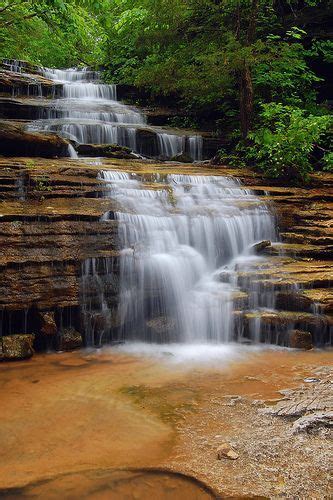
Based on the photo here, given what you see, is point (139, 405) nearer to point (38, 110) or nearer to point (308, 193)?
point (308, 193)

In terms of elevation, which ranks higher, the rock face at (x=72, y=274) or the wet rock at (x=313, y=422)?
the rock face at (x=72, y=274)

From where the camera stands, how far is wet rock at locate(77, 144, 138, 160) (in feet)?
39.3

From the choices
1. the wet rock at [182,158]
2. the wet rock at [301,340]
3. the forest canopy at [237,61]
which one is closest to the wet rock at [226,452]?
the wet rock at [301,340]

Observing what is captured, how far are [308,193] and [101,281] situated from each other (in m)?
5.85

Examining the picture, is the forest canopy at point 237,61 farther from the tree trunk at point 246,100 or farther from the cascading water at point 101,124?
the cascading water at point 101,124

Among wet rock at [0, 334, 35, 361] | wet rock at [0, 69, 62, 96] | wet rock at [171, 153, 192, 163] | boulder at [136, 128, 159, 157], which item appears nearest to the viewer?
wet rock at [0, 334, 35, 361]

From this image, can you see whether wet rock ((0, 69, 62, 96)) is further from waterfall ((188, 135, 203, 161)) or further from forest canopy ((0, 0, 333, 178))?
waterfall ((188, 135, 203, 161))

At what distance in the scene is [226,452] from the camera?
3396mm

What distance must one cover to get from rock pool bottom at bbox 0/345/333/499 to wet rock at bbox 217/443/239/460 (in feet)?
0.14

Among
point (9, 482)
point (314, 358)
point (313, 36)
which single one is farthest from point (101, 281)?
point (313, 36)

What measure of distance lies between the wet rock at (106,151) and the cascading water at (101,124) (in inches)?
19.4

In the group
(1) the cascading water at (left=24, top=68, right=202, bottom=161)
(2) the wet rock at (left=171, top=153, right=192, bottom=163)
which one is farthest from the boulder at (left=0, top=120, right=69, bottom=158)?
(2) the wet rock at (left=171, top=153, right=192, bottom=163)

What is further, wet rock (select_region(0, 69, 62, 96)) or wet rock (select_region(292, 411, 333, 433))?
wet rock (select_region(0, 69, 62, 96))

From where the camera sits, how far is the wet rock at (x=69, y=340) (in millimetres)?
6668
